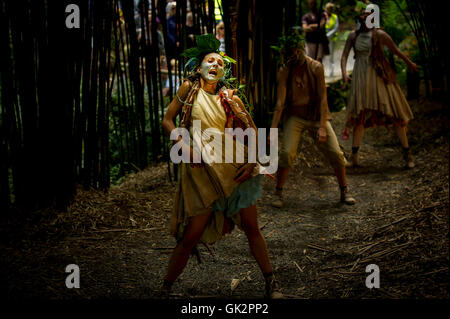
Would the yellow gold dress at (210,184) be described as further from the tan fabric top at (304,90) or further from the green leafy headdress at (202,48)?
the tan fabric top at (304,90)

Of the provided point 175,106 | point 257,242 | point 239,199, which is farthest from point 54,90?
point 257,242

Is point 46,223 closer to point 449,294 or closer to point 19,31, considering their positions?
point 19,31

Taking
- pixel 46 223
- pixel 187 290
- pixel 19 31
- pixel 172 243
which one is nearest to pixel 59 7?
pixel 19 31

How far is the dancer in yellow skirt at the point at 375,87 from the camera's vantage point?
16.6 feet

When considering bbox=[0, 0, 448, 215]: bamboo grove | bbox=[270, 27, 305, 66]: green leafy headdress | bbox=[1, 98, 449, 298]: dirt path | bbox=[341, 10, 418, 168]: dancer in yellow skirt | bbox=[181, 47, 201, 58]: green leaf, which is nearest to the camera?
bbox=[181, 47, 201, 58]: green leaf

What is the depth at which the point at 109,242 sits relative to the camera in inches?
138

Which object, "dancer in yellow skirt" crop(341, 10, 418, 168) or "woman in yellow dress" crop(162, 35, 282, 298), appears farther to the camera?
"dancer in yellow skirt" crop(341, 10, 418, 168)

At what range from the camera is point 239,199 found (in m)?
2.50

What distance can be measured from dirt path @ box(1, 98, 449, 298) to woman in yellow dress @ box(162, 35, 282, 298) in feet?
1.53

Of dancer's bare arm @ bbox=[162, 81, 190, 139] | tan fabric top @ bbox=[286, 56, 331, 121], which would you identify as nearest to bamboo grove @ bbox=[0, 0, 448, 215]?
tan fabric top @ bbox=[286, 56, 331, 121]

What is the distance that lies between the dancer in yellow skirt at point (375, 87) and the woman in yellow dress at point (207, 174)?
292 cm

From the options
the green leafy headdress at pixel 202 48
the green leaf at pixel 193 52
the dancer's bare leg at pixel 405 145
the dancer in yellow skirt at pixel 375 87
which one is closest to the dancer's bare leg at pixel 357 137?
the dancer in yellow skirt at pixel 375 87

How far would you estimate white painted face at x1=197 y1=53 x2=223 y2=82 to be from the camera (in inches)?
98.7

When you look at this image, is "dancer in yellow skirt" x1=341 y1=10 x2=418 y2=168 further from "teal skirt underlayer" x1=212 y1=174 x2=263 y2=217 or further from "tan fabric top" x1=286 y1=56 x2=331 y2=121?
"teal skirt underlayer" x1=212 y1=174 x2=263 y2=217
